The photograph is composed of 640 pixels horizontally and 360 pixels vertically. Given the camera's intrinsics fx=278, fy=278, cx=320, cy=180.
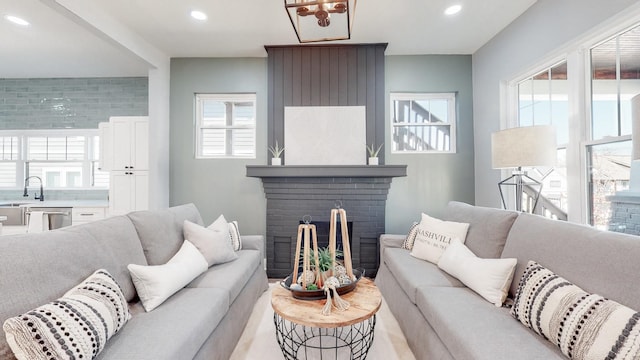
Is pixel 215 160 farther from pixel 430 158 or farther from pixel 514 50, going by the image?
pixel 514 50

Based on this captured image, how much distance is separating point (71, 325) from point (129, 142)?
3248 mm

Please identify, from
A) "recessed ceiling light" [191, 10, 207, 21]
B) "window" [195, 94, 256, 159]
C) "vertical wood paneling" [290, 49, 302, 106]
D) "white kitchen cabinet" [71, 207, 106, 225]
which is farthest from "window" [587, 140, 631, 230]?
"white kitchen cabinet" [71, 207, 106, 225]

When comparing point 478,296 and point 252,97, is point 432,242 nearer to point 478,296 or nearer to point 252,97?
point 478,296

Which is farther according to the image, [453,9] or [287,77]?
[287,77]

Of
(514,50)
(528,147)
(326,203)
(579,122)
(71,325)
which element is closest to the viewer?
(71,325)

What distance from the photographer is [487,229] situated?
204 centimetres

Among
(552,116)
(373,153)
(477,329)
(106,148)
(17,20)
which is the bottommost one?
(477,329)

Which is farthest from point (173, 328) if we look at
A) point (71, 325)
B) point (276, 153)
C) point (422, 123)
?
point (422, 123)

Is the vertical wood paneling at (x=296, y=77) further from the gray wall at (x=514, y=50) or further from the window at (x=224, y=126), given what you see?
the gray wall at (x=514, y=50)

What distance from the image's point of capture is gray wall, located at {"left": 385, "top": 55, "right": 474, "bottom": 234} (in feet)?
12.2

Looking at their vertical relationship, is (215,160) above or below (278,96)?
below

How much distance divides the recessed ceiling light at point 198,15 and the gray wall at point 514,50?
3205 mm

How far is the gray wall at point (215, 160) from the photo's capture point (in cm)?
374

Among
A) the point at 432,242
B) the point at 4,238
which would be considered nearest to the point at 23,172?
the point at 4,238
